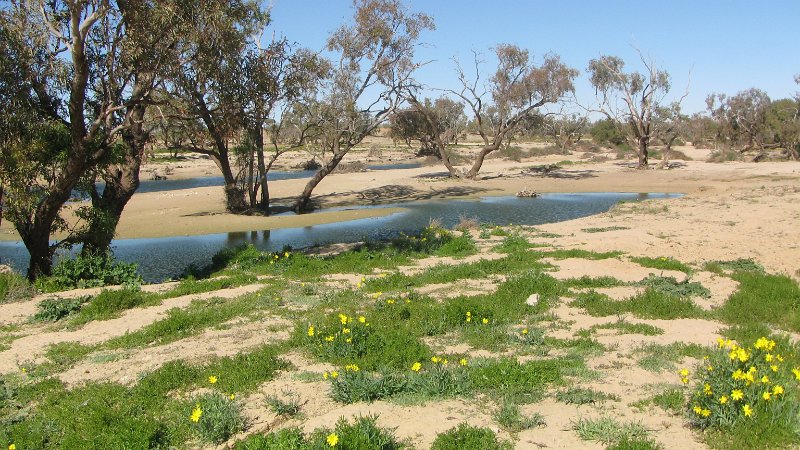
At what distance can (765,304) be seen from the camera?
374 inches

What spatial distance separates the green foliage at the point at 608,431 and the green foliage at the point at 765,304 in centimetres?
421

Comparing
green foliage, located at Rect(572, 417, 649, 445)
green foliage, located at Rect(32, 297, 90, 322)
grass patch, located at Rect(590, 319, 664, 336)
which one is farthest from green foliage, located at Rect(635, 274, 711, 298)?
green foliage, located at Rect(32, 297, 90, 322)

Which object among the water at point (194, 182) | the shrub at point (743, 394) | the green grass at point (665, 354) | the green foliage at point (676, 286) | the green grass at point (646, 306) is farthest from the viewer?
the water at point (194, 182)

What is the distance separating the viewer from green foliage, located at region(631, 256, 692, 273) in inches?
495

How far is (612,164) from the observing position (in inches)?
2058

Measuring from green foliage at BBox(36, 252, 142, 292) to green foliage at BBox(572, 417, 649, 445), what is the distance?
968 centimetres

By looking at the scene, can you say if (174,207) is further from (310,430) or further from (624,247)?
(310,430)

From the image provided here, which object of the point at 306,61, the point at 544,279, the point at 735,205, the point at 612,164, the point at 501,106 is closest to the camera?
the point at 544,279

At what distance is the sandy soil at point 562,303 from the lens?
5977 mm

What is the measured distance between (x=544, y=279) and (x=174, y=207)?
2643 centimetres

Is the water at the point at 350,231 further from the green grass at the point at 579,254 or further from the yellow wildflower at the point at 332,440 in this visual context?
the yellow wildflower at the point at 332,440

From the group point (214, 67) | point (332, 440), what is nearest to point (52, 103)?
point (214, 67)

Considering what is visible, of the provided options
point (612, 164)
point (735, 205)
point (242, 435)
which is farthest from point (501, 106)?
point (242, 435)

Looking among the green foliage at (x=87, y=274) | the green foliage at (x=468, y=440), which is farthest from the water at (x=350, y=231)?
the green foliage at (x=468, y=440)
